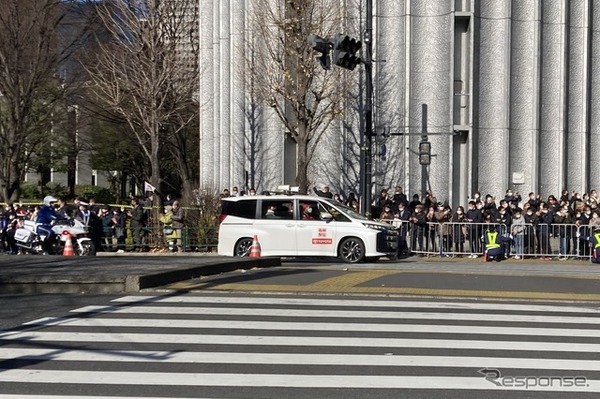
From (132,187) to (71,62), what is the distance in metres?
24.6

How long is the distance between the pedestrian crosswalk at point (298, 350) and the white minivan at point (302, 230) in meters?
11.2

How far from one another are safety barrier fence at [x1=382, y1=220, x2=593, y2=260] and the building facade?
855cm

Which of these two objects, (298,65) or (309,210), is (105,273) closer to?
(309,210)

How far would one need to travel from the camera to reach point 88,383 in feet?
27.2

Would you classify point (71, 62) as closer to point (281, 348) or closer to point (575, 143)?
point (575, 143)

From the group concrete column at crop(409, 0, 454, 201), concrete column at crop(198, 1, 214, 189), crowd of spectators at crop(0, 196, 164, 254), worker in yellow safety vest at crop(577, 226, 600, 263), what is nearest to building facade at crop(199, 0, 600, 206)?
concrete column at crop(409, 0, 454, 201)

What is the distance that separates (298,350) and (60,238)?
1848 centimetres

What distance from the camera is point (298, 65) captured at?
108ft

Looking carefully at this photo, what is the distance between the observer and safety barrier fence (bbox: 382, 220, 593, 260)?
26219 millimetres

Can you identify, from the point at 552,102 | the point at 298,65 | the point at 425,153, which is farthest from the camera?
the point at 552,102

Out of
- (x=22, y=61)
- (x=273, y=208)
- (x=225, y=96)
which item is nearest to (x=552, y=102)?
(x=225, y=96)

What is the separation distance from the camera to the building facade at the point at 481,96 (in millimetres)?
36250

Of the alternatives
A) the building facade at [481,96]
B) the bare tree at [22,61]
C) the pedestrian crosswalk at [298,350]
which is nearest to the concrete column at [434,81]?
the building facade at [481,96]

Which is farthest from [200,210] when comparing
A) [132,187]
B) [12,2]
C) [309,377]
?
[132,187]
